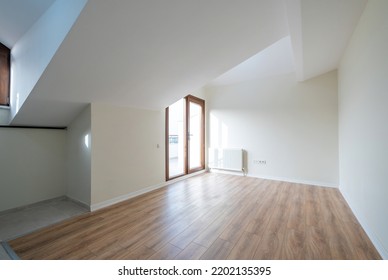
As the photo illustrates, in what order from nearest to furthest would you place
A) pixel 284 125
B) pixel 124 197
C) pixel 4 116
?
pixel 4 116 < pixel 124 197 < pixel 284 125

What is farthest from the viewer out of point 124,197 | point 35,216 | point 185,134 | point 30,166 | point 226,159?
point 226,159

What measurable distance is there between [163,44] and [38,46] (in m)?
1.50

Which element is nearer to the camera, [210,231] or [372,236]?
[372,236]

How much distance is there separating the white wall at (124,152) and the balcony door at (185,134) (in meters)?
0.44

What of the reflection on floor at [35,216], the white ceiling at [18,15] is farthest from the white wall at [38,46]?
the reflection on floor at [35,216]

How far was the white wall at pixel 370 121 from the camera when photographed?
1628 mm

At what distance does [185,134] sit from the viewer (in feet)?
15.6

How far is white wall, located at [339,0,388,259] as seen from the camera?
163 cm

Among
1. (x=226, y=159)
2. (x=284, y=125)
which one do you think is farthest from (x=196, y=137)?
(x=284, y=125)

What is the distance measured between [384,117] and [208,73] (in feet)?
7.74

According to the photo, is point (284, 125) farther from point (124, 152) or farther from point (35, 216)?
point (35, 216)

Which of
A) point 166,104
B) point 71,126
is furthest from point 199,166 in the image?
point 71,126

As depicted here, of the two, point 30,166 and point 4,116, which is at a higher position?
point 4,116

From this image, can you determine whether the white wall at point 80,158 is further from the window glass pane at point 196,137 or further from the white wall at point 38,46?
the window glass pane at point 196,137
